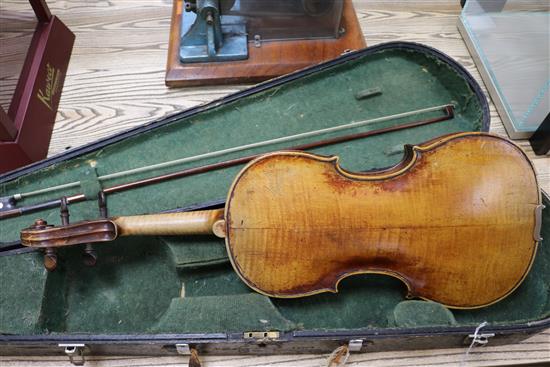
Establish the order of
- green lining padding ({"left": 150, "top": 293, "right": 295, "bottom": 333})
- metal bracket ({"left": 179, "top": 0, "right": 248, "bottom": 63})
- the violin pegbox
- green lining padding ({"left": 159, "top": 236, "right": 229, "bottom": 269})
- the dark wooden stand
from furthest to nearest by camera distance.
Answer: metal bracket ({"left": 179, "top": 0, "right": 248, "bottom": 63}), the dark wooden stand, green lining padding ({"left": 159, "top": 236, "right": 229, "bottom": 269}), green lining padding ({"left": 150, "top": 293, "right": 295, "bottom": 333}), the violin pegbox

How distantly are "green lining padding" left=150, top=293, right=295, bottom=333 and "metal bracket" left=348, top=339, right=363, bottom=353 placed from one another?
0.17 m

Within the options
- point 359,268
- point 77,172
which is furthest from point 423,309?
point 77,172

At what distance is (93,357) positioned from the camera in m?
1.39

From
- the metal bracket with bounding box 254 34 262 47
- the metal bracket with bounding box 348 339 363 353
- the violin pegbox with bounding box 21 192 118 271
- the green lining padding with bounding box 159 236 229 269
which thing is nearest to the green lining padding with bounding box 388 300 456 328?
the metal bracket with bounding box 348 339 363 353

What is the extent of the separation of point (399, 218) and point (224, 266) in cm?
57

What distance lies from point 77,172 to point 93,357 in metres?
0.58

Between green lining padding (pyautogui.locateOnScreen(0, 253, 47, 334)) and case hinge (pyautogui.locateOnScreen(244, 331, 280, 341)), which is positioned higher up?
case hinge (pyautogui.locateOnScreen(244, 331, 280, 341))

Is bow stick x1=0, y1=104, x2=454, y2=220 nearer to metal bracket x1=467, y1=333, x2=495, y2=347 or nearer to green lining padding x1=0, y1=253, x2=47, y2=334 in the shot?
green lining padding x1=0, y1=253, x2=47, y2=334

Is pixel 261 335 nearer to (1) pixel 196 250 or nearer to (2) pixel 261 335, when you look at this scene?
(2) pixel 261 335

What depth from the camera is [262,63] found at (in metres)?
1.94

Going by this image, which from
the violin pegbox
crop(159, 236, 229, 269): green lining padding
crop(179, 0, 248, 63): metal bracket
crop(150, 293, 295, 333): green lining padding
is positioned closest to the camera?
the violin pegbox

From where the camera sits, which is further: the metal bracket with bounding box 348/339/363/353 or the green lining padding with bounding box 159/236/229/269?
the green lining padding with bounding box 159/236/229/269

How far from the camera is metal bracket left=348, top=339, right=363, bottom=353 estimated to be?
4.06 ft

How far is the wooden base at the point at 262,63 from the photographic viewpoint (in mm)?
1936
